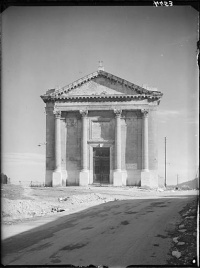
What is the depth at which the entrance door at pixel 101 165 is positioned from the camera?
2961 centimetres

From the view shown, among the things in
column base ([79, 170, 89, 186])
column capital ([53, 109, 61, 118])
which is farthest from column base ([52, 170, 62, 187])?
column capital ([53, 109, 61, 118])

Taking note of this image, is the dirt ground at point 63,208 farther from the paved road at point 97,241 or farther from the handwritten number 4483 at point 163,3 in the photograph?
the handwritten number 4483 at point 163,3

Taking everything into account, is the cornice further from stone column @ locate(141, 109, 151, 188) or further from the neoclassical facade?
stone column @ locate(141, 109, 151, 188)

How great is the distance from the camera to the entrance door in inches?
1166

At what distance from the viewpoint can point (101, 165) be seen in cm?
3114

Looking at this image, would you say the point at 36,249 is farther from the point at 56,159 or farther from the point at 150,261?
the point at 56,159

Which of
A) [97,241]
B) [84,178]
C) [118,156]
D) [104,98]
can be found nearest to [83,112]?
[104,98]

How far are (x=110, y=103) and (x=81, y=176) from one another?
7366 mm

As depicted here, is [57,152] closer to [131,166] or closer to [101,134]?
[101,134]

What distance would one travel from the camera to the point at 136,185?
1142 inches

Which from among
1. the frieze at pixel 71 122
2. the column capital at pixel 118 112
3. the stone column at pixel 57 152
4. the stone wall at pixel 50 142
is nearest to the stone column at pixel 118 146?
the column capital at pixel 118 112

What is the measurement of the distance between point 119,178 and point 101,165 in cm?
296

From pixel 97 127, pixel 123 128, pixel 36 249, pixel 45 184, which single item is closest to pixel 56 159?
pixel 45 184

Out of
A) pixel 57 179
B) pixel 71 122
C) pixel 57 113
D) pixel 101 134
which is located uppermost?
pixel 57 113
